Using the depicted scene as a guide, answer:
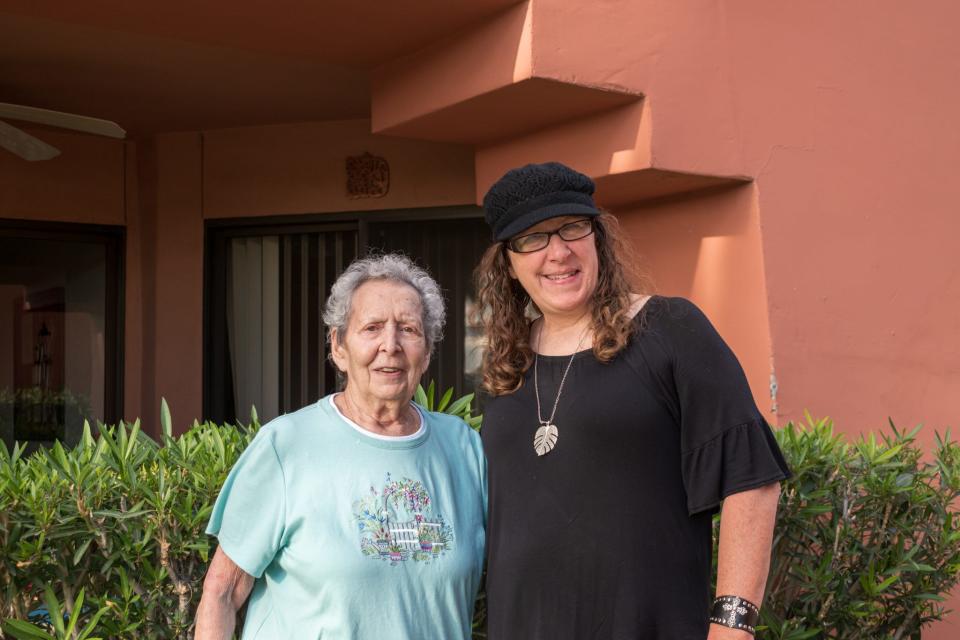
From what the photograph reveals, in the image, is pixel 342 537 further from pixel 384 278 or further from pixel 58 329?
pixel 58 329

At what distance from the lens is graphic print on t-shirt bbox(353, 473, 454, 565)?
7.59ft

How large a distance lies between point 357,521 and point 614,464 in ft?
1.82

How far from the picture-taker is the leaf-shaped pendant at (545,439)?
2.33m

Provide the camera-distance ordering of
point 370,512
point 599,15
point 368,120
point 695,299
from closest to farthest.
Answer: point 370,512 → point 599,15 → point 695,299 → point 368,120

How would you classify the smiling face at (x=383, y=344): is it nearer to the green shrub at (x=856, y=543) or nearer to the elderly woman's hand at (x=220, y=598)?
the elderly woman's hand at (x=220, y=598)

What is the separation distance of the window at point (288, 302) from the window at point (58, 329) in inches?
28.4

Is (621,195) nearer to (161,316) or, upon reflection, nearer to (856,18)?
(856,18)

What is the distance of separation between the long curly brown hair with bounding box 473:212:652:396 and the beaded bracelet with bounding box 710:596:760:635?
546 mm

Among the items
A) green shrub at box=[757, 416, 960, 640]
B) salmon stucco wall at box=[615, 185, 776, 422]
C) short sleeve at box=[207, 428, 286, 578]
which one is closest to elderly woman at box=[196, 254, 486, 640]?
short sleeve at box=[207, 428, 286, 578]

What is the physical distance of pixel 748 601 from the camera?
216 cm

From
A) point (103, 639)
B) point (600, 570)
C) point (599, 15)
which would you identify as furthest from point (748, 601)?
point (599, 15)

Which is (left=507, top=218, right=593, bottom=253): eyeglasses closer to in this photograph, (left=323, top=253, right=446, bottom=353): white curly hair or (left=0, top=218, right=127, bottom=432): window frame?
(left=323, top=253, right=446, bottom=353): white curly hair

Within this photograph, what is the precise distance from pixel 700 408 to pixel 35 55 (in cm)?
476

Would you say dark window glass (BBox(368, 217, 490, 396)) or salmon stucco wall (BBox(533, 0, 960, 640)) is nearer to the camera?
salmon stucco wall (BBox(533, 0, 960, 640))
